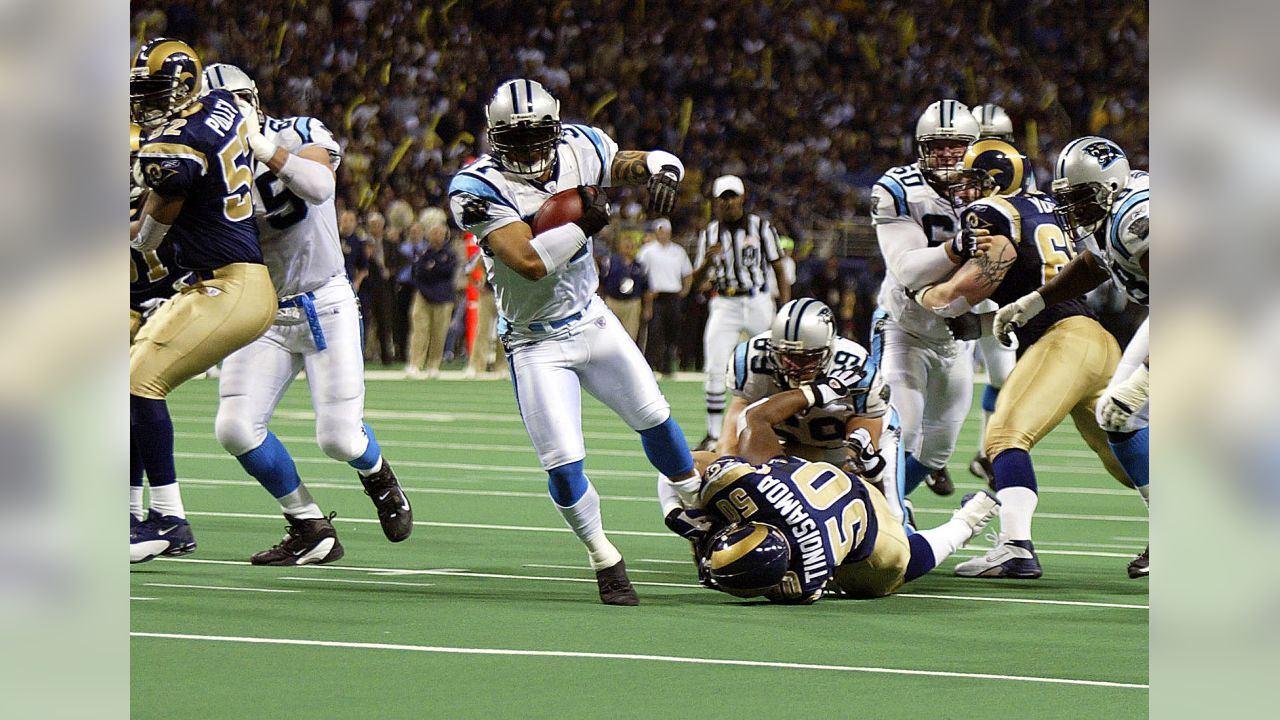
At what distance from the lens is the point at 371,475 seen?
269 inches

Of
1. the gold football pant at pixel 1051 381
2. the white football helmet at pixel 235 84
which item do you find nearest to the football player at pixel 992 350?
the gold football pant at pixel 1051 381

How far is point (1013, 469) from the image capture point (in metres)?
6.32

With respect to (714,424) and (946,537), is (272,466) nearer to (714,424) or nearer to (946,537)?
(946,537)

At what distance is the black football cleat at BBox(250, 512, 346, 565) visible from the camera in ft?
21.6

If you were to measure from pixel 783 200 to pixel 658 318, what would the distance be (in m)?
4.09

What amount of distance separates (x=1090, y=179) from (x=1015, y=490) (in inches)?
46.3

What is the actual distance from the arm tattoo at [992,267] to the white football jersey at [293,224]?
96.0 inches

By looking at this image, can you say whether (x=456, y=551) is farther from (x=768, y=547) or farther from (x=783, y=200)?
(x=783, y=200)

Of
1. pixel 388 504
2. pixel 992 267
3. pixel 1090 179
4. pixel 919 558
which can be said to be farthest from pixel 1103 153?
pixel 388 504

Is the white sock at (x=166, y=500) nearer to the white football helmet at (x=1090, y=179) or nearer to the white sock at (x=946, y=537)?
the white sock at (x=946, y=537)

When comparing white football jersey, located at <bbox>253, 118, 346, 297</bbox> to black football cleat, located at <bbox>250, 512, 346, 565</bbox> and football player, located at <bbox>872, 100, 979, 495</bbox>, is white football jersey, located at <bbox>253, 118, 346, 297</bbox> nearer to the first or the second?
black football cleat, located at <bbox>250, 512, 346, 565</bbox>

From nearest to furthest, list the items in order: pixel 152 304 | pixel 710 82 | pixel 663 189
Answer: pixel 663 189 → pixel 152 304 → pixel 710 82
